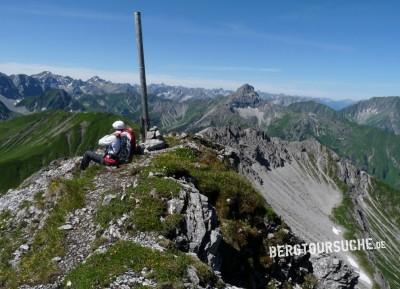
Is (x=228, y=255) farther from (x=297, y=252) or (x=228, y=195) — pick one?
(x=297, y=252)

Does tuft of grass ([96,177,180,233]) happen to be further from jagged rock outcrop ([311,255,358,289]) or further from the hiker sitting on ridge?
jagged rock outcrop ([311,255,358,289])

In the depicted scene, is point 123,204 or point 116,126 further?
point 116,126

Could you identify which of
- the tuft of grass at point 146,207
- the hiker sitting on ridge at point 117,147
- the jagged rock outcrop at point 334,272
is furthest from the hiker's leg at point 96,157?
the jagged rock outcrop at point 334,272

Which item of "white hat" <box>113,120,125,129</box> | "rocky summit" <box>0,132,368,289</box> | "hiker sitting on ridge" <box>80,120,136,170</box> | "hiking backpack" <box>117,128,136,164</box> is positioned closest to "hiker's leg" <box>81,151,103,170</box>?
"hiker sitting on ridge" <box>80,120,136,170</box>

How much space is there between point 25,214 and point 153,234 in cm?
1043

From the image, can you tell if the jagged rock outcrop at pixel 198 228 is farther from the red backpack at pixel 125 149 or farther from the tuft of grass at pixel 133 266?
the red backpack at pixel 125 149

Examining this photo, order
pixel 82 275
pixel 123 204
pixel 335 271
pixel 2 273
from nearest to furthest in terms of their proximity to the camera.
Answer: pixel 82 275 → pixel 2 273 → pixel 123 204 → pixel 335 271

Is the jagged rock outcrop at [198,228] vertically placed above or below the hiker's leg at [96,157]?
below

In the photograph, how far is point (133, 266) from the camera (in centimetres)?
2102

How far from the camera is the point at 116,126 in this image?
31312 mm

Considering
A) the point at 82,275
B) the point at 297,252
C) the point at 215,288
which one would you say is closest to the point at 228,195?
the point at 297,252

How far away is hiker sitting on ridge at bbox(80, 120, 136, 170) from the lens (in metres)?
31.8

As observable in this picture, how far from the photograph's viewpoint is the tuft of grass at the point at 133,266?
20000 millimetres

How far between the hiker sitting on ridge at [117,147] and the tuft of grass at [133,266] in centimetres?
1071
